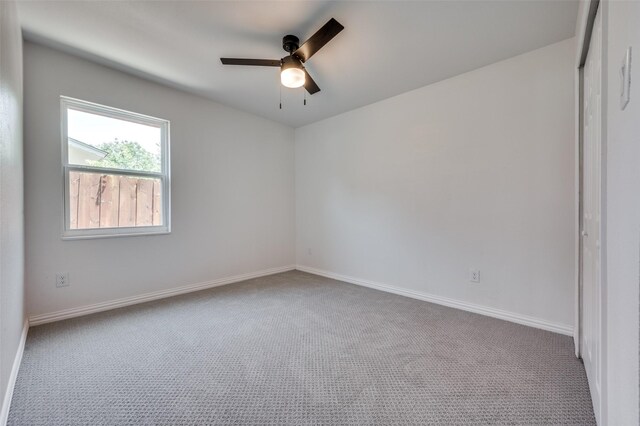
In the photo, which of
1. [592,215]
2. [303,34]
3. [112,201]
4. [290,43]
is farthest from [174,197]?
[592,215]

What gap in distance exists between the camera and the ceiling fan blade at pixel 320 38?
5.82 feet

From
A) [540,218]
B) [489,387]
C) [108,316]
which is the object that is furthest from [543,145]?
[108,316]

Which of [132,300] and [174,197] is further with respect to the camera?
[174,197]

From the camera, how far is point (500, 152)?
262 cm

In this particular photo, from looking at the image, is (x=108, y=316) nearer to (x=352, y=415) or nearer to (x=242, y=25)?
(x=352, y=415)

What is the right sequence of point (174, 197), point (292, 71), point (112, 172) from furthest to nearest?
point (174, 197), point (112, 172), point (292, 71)

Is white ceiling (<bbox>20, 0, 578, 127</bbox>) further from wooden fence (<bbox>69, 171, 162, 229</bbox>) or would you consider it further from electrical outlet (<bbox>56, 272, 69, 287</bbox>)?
electrical outlet (<bbox>56, 272, 69, 287</bbox>)

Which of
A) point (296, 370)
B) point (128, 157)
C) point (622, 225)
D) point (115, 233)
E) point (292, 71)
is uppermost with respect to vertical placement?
point (292, 71)

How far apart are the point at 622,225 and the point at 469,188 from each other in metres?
2.18

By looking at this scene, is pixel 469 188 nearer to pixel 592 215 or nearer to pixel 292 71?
pixel 592 215

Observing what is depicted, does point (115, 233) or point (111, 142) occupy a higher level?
point (111, 142)

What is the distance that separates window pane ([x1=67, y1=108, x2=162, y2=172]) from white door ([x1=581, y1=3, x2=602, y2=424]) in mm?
3865

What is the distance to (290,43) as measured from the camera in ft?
7.30

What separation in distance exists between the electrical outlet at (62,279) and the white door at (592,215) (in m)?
3.97
